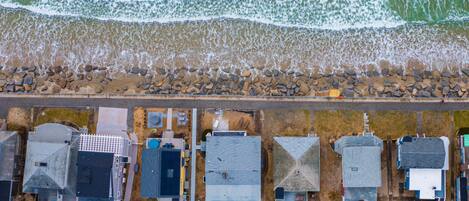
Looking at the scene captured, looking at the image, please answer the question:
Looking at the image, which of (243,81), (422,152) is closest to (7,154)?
(243,81)

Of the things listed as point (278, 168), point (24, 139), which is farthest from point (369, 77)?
point (24, 139)

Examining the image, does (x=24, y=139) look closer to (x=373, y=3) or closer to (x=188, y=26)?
(x=188, y=26)

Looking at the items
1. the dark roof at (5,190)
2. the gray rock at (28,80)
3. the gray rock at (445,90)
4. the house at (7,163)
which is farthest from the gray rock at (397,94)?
the dark roof at (5,190)

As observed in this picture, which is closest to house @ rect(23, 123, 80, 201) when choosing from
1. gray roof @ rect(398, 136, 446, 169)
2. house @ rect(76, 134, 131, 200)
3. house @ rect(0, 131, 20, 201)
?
house @ rect(76, 134, 131, 200)

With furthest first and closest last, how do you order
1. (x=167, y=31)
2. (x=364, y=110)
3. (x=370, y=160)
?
(x=167, y=31), (x=364, y=110), (x=370, y=160)

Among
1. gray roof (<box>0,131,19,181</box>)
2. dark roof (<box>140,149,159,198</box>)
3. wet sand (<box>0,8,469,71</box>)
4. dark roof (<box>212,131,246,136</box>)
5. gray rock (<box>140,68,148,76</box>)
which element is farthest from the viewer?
wet sand (<box>0,8,469,71</box>)

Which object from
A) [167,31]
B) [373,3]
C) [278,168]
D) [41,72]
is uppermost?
[373,3]

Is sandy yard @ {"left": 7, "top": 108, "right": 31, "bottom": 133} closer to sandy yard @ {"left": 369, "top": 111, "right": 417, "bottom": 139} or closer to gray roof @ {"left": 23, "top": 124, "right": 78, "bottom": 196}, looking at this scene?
gray roof @ {"left": 23, "top": 124, "right": 78, "bottom": 196}
